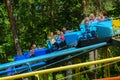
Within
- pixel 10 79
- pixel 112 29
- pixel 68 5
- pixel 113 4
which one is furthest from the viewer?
pixel 68 5

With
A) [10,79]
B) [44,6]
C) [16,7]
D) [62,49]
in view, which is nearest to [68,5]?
[44,6]

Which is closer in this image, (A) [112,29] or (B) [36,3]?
(A) [112,29]

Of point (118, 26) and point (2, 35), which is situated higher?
point (118, 26)

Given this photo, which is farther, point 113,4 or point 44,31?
point 44,31

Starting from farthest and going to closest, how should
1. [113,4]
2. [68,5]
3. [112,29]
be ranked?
[68,5], [113,4], [112,29]

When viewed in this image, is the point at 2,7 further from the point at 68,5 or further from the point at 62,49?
the point at 62,49

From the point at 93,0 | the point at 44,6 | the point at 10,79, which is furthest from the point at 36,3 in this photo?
the point at 10,79

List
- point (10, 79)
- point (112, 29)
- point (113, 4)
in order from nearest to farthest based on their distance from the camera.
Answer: point (10, 79) → point (112, 29) → point (113, 4)

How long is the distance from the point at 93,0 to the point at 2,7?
300 inches

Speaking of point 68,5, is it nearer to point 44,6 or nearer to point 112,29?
point 44,6

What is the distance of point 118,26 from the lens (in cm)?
1255

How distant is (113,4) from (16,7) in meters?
8.45

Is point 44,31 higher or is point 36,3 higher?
point 36,3

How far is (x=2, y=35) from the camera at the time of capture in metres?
30.0
